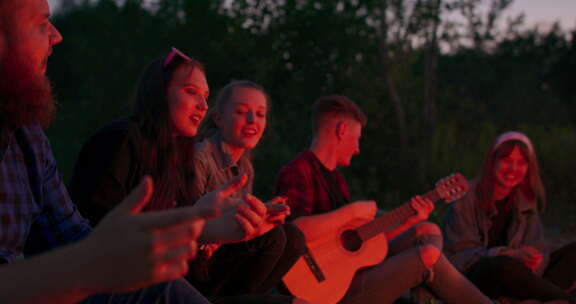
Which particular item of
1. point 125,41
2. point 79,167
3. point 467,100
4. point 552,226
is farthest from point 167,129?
point 467,100

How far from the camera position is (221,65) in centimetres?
668

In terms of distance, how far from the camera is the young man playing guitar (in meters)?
3.33

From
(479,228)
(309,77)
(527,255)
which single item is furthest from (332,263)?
(309,77)

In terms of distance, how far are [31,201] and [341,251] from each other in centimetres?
233

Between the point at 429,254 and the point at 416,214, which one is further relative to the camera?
the point at 416,214

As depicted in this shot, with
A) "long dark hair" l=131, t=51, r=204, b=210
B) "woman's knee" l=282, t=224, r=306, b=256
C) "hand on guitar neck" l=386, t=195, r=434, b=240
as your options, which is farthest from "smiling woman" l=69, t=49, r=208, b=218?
"hand on guitar neck" l=386, t=195, r=434, b=240

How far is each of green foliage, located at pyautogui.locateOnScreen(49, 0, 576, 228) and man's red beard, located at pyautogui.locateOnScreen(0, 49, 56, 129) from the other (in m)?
4.81

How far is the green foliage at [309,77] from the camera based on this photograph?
670cm

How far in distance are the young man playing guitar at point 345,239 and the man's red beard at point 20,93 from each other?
2132mm

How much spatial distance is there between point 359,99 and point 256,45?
1594mm

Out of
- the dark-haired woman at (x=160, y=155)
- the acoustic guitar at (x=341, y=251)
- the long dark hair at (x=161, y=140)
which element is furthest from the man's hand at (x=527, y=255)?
the long dark hair at (x=161, y=140)

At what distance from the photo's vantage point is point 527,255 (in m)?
3.79

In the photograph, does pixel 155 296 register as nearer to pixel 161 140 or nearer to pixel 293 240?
pixel 161 140

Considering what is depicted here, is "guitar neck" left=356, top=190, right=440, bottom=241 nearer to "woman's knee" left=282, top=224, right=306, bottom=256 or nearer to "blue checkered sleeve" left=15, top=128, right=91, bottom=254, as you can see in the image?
"woman's knee" left=282, top=224, right=306, bottom=256
